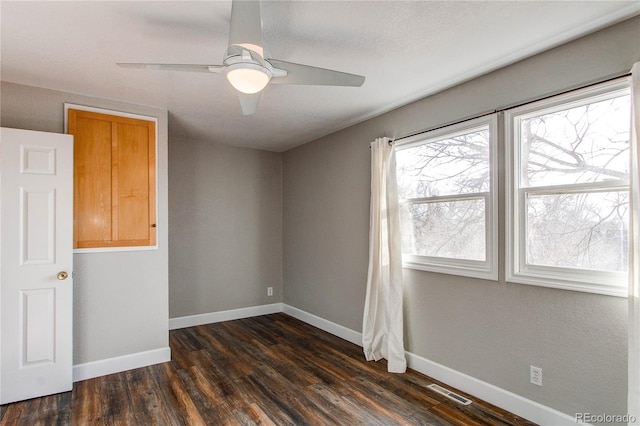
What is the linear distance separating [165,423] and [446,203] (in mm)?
2745

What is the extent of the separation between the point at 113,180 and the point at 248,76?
7.34 ft

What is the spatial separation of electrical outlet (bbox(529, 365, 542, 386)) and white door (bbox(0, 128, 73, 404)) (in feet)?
11.6

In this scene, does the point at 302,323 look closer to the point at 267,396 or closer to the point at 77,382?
the point at 267,396

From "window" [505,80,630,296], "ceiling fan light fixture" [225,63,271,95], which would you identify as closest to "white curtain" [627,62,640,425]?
"window" [505,80,630,296]

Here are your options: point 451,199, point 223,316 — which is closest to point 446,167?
point 451,199

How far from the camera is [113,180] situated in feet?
10.3

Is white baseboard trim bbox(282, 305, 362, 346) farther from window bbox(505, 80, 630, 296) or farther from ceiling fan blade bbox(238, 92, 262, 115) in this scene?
ceiling fan blade bbox(238, 92, 262, 115)

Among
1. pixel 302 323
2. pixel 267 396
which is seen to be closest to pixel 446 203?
pixel 267 396

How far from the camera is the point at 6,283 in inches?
102

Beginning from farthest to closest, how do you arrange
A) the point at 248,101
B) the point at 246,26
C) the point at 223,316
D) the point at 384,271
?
the point at 223,316, the point at 384,271, the point at 248,101, the point at 246,26

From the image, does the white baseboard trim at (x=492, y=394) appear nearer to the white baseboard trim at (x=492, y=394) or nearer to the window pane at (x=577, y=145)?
the white baseboard trim at (x=492, y=394)

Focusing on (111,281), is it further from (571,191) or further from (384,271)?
(571,191)

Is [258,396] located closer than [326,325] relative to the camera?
Yes

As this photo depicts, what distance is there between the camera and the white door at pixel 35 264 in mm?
2588
